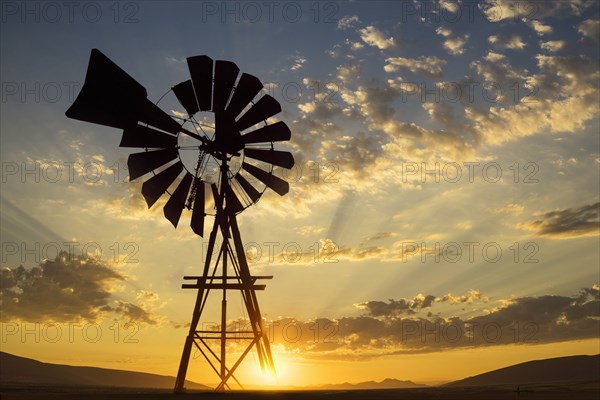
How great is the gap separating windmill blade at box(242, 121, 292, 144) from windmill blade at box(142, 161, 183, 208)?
139 inches

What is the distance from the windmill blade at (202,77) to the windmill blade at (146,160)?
2.58m

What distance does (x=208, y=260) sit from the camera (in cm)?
2573

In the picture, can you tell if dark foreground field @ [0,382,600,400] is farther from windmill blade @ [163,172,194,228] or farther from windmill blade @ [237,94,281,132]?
windmill blade @ [237,94,281,132]

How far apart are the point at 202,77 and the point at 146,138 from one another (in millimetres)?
3630

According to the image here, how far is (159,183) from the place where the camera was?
2588 centimetres

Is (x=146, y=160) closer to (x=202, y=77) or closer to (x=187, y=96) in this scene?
(x=187, y=96)

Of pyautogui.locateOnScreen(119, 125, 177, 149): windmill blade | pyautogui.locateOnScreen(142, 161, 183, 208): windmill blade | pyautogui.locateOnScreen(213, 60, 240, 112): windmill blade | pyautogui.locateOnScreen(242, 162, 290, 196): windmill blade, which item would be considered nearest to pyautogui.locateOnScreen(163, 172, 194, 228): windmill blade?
pyautogui.locateOnScreen(142, 161, 183, 208): windmill blade

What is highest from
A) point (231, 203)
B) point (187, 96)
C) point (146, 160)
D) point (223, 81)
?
point (223, 81)

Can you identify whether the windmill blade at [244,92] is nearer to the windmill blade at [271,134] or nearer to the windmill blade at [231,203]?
the windmill blade at [271,134]

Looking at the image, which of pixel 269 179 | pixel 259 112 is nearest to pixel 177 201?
pixel 269 179

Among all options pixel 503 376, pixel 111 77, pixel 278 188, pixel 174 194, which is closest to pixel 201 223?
pixel 174 194

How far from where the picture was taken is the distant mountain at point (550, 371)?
153 m

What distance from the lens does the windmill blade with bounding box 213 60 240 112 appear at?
26.1 m

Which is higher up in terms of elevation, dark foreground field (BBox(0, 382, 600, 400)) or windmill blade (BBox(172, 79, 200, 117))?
windmill blade (BBox(172, 79, 200, 117))
